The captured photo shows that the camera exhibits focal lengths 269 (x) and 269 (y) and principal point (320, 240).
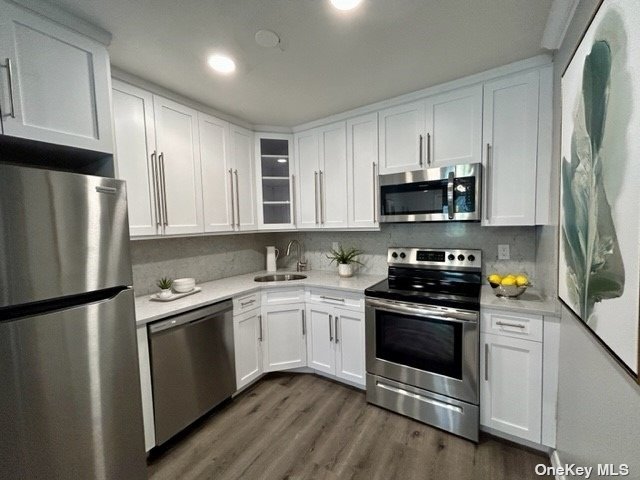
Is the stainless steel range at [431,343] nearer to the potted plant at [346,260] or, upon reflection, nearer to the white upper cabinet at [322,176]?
the potted plant at [346,260]

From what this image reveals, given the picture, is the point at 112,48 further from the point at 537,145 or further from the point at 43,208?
the point at 537,145

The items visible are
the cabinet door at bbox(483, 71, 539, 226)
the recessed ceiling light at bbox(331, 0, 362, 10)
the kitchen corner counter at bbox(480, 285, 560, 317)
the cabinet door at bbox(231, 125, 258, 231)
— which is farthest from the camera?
the cabinet door at bbox(231, 125, 258, 231)

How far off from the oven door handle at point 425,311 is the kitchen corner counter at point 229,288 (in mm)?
190

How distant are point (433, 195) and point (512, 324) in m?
1.01

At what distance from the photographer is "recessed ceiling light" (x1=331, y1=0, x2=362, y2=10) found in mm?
1208

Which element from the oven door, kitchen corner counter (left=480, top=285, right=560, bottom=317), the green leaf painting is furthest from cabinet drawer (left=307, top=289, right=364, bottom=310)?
the green leaf painting

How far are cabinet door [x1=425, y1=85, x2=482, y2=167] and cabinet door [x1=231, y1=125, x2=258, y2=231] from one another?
1.68 meters

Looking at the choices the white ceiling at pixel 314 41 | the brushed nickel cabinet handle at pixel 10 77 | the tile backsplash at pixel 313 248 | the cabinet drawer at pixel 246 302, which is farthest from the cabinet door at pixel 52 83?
the cabinet drawer at pixel 246 302

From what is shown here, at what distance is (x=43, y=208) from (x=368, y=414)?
229 centimetres

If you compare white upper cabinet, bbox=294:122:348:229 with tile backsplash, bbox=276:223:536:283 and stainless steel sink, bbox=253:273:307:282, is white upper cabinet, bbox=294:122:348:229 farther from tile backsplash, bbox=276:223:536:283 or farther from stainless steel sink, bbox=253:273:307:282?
stainless steel sink, bbox=253:273:307:282

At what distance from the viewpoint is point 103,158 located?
4.86 ft

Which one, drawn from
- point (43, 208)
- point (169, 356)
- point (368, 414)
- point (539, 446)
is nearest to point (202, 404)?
point (169, 356)

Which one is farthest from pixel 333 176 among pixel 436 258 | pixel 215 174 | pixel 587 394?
pixel 587 394

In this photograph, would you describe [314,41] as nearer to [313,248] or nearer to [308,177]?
[308,177]
